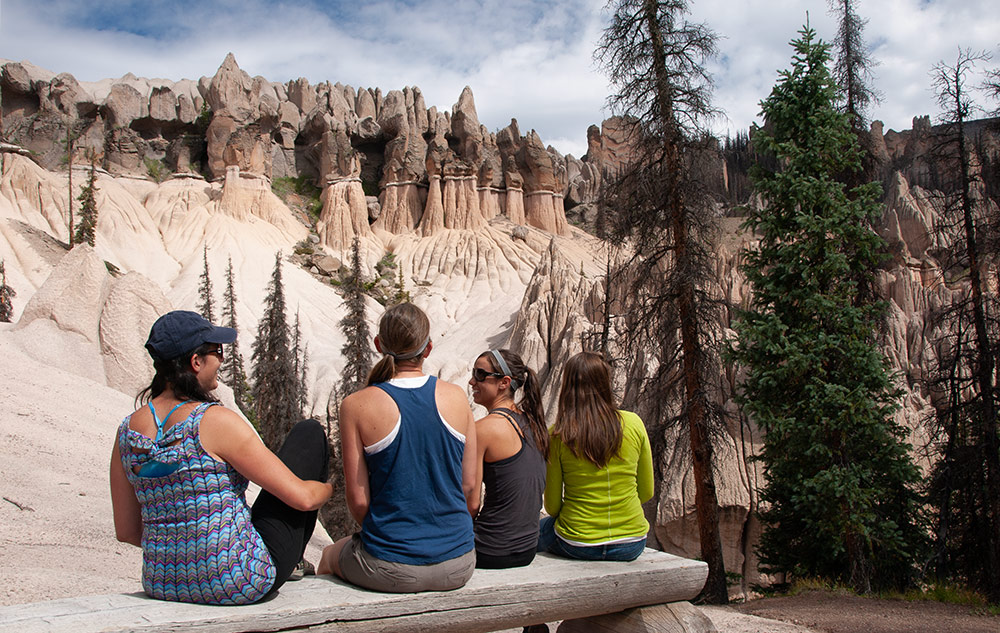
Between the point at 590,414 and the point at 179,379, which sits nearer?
the point at 179,379

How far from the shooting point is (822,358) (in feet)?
30.3

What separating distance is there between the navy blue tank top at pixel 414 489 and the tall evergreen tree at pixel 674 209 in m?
6.57

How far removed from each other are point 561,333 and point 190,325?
948 inches

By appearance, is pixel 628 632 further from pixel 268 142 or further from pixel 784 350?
pixel 268 142

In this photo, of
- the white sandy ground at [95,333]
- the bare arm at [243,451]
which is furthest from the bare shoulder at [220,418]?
the white sandy ground at [95,333]

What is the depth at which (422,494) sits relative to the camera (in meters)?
3.25

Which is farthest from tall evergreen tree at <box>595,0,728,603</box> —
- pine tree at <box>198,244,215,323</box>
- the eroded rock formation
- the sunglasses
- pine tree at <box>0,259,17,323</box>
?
the eroded rock formation

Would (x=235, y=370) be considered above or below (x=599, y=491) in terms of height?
above

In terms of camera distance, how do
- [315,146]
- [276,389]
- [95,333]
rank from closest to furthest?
[95,333], [276,389], [315,146]

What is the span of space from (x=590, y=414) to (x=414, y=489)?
1.21 m

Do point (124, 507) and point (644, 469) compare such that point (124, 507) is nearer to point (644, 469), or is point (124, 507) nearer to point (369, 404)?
point (369, 404)

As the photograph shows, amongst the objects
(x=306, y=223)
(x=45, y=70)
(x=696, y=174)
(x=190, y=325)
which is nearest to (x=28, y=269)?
(x=306, y=223)

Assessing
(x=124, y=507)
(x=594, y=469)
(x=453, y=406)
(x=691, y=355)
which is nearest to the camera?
(x=124, y=507)

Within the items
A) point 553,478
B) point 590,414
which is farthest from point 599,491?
point 590,414
